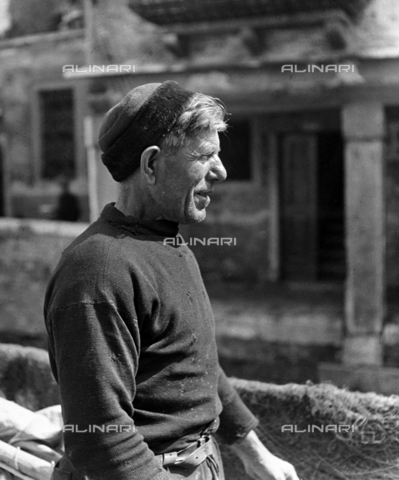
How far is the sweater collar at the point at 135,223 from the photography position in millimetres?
1448

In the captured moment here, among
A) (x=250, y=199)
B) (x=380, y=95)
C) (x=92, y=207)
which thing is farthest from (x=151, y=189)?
(x=250, y=199)

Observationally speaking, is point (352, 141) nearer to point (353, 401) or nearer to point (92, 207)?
point (92, 207)

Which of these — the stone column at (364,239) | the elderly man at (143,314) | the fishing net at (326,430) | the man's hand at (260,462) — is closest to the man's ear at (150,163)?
the elderly man at (143,314)

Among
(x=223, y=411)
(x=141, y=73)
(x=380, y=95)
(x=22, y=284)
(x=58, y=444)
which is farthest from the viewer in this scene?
(x=22, y=284)

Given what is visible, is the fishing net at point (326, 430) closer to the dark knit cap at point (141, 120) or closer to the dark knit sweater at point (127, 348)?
the dark knit sweater at point (127, 348)

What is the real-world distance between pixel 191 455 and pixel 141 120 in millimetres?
761

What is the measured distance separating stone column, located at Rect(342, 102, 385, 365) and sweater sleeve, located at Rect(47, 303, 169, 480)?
500 centimetres

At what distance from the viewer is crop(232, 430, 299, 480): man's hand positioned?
5.81 ft

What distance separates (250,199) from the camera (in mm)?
8602

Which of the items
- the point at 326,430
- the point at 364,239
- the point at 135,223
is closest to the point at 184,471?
the point at 135,223

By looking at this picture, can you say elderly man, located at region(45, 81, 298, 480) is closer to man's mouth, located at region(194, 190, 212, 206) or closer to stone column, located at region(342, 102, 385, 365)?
man's mouth, located at region(194, 190, 212, 206)

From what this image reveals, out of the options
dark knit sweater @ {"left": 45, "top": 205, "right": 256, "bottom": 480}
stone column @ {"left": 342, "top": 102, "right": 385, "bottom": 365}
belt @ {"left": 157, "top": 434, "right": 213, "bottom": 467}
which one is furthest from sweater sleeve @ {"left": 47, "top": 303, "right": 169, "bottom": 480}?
stone column @ {"left": 342, "top": 102, "right": 385, "bottom": 365}

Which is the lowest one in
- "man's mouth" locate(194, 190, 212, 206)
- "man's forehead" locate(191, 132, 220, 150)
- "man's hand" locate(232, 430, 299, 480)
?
"man's hand" locate(232, 430, 299, 480)

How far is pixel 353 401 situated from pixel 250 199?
615 centimetres
